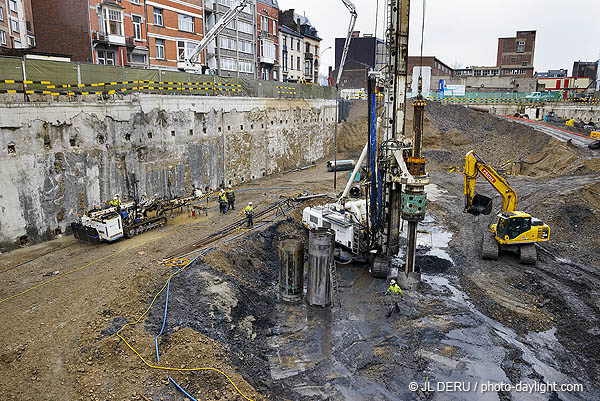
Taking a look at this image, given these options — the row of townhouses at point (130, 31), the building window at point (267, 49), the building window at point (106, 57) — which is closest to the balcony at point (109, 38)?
the row of townhouses at point (130, 31)

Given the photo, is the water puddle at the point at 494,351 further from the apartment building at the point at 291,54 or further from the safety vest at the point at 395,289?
the apartment building at the point at 291,54

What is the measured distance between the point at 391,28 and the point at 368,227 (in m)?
8.49

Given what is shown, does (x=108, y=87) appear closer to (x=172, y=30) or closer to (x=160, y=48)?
(x=160, y=48)

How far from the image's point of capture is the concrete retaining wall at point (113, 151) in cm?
1795

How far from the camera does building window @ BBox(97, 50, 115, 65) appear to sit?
3281 cm

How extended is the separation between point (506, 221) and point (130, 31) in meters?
30.6


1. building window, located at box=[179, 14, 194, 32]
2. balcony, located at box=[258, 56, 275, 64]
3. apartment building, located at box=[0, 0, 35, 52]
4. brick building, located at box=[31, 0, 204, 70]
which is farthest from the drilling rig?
balcony, located at box=[258, 56, 275, 64]

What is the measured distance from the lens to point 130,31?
33.6 metres

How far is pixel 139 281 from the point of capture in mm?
14297

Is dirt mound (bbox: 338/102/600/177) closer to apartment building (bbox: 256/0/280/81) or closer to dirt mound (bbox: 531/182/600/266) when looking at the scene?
dirt mound (bbox: 531/182/600/266)

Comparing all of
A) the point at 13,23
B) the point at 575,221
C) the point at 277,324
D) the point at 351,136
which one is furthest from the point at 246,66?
the point at 277,324

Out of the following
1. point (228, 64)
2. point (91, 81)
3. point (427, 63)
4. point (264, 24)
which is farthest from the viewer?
point (427, 63)

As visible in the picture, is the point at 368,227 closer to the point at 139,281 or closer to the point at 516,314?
the point at 516,314

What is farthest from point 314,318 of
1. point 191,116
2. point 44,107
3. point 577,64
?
point 577,64
